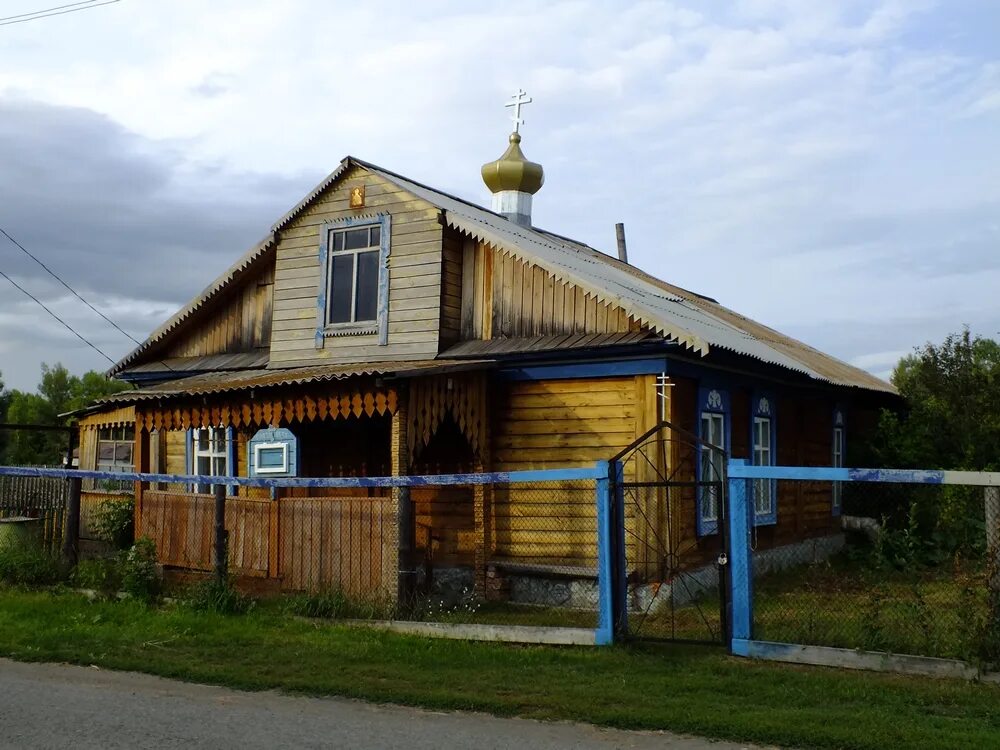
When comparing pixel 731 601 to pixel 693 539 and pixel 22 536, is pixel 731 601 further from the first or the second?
pixel 22 536

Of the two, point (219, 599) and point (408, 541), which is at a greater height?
point (408, 541)

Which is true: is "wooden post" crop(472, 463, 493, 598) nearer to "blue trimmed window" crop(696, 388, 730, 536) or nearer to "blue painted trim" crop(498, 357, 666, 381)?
"blue painted trim" crop(498, 357, 666, 381)

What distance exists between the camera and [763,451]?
50.9 ft

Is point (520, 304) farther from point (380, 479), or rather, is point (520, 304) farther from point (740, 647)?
point (740, 647)

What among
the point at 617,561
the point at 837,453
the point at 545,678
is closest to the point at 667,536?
the point at 617,561

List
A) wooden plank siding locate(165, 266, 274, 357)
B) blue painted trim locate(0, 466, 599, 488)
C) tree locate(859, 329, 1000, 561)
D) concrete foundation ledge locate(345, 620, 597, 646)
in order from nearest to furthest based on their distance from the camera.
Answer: concrete foundation ledge locate(345, 620, 597, 646)
blue painted trim locate(0, 466, 599, 488)
wooden plank siding locate(165, 266, 274, 357)
tree locate(859, 329, 1000, 561)

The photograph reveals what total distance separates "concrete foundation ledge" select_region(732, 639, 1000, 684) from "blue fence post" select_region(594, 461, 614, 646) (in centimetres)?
104

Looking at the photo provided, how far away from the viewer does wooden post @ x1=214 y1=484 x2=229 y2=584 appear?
435 inches

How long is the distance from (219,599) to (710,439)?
6.43 metres

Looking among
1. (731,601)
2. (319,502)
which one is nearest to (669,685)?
(731,601)

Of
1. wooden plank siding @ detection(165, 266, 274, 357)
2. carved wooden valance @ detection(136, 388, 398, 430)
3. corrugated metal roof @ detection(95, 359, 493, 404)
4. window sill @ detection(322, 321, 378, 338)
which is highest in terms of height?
wooden plank siding @ detection(165, 266, 274, 357)

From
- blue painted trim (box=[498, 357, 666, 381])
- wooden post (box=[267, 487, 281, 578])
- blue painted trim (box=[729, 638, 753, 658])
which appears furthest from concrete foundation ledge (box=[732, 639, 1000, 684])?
wooden post (box=[267, 487, 281, 578])

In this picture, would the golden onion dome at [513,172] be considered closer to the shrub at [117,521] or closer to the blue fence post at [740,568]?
the shrub at [117,521]

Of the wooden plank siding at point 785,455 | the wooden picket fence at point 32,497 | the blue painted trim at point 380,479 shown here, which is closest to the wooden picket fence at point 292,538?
the blue painted trim at point 380,479
